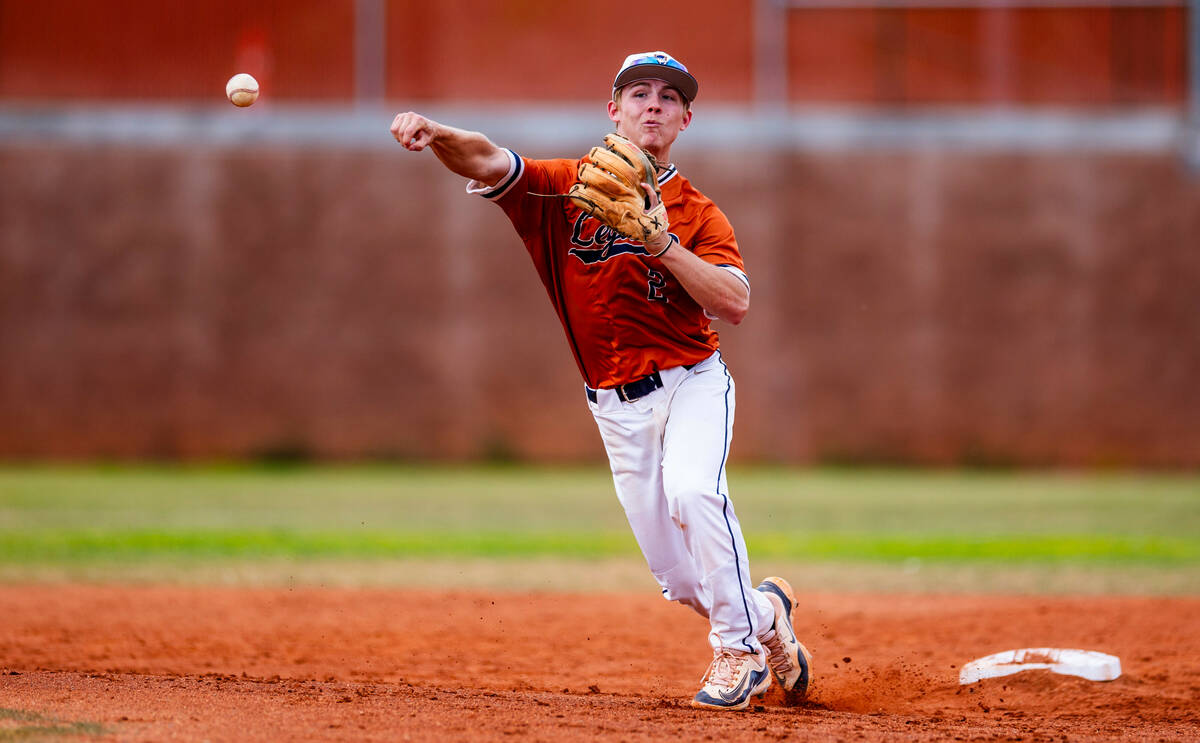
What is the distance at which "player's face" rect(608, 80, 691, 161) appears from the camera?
4.16 meters

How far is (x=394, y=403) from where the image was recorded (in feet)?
49.1

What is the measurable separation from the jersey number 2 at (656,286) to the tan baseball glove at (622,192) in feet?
1.01

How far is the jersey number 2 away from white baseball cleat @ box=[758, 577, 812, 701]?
1125mm

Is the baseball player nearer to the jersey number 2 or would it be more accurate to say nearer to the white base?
the jersey number 2

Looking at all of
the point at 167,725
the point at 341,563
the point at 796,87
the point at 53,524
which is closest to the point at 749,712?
the point at 167,725

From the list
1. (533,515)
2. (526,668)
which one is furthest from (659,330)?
(533,515)

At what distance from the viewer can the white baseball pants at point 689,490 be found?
3.97m

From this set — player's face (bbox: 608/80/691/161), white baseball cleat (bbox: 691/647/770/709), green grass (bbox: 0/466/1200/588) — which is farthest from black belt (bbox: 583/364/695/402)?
green grass (bbox: 0/466/1200/588)

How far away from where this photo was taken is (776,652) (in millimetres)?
4406

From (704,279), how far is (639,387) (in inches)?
17.6

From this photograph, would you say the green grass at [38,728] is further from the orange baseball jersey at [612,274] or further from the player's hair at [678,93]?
the player's hair at [678,93]

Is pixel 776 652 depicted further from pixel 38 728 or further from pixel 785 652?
pixel 38 728

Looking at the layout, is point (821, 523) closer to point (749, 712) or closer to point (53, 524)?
point (53, 524)

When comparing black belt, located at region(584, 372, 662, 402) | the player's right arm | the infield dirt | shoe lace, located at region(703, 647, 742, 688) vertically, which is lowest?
the infield dirt
